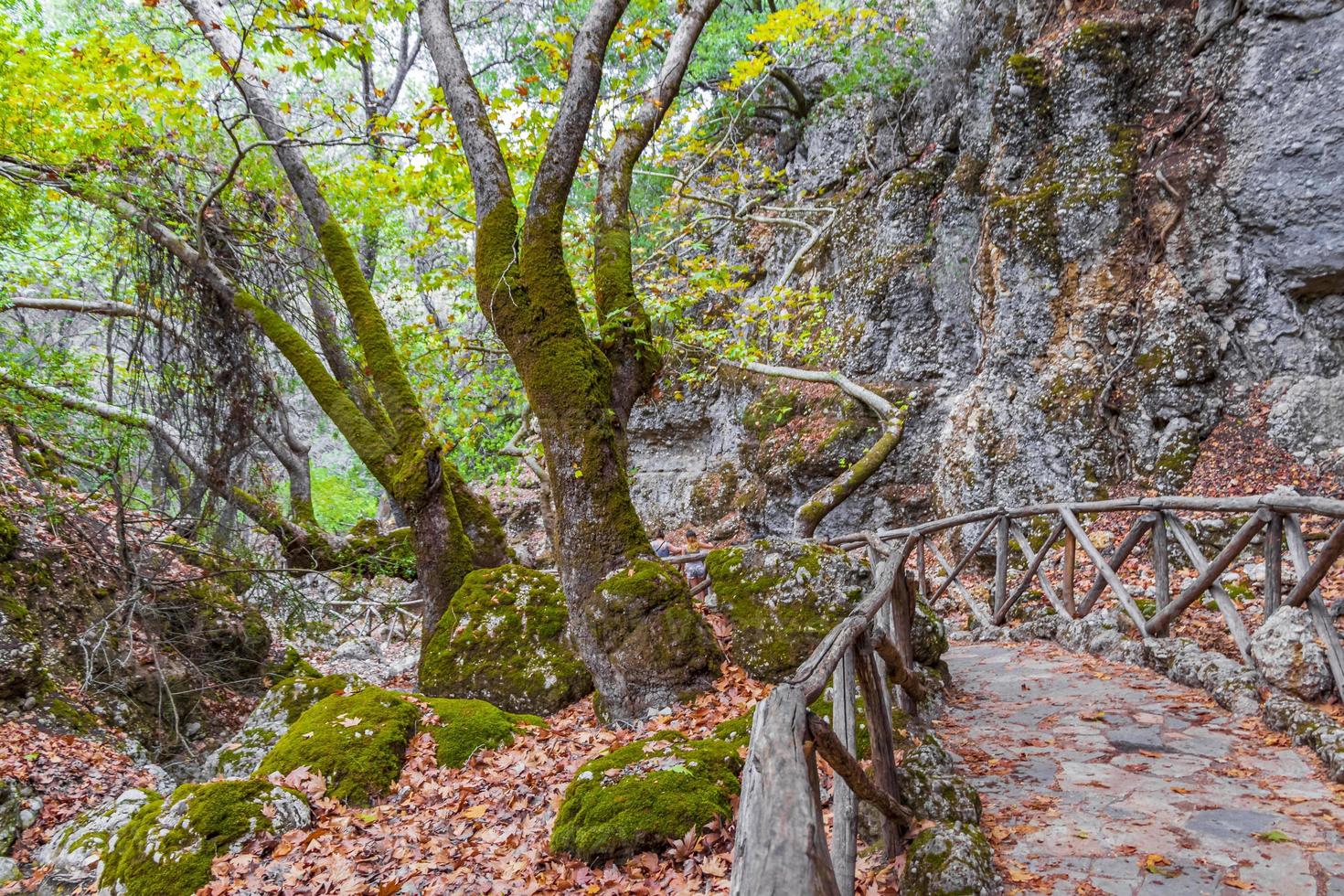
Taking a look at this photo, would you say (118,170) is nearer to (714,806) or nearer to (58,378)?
(58,378)

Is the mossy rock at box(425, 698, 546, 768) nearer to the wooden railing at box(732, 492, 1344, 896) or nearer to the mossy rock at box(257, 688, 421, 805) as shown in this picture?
the mossy rock at box(257, 688, 421, 805)

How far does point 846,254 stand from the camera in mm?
14961

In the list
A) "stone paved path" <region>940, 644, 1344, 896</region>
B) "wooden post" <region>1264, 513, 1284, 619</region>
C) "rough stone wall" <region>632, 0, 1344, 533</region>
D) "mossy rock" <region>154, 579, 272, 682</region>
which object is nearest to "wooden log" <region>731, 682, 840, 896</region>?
"stone paved path" <region>940, 644, 1344, 896</region>

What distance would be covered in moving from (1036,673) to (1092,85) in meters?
9.31

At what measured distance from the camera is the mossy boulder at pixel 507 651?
638 centimetres

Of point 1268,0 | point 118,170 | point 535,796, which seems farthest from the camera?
point 1268,0

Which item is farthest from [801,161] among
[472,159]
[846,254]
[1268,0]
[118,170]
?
[118,170]

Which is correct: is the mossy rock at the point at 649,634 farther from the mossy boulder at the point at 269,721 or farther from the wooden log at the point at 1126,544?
the wooden log at the point at 1126,544

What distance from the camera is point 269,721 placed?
608cm

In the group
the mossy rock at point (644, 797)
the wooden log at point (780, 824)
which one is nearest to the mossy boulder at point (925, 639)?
the mossy rock at point (644, 797)

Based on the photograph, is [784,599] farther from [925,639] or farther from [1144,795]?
[1144,795]

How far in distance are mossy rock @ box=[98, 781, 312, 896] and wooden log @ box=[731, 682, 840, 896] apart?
3.56m

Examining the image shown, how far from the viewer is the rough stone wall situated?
8367mm

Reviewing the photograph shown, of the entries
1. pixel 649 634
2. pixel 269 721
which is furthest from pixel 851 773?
pixel 269 721
